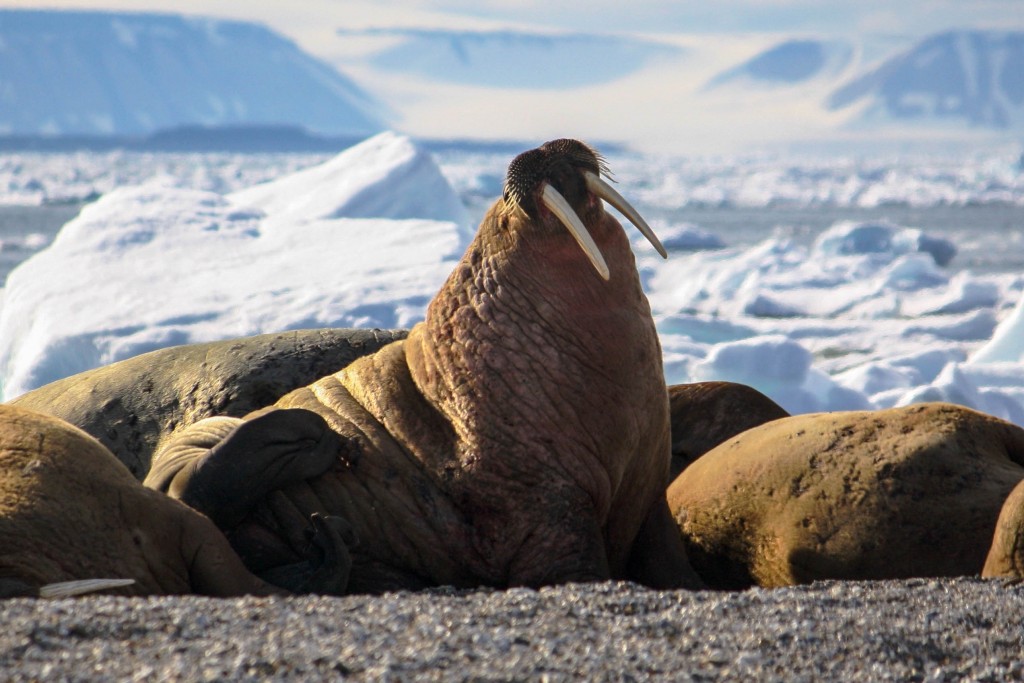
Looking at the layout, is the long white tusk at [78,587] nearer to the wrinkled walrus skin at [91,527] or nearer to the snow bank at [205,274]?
the wrinkled walrus skin at [91,527]

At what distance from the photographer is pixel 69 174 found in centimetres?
4566

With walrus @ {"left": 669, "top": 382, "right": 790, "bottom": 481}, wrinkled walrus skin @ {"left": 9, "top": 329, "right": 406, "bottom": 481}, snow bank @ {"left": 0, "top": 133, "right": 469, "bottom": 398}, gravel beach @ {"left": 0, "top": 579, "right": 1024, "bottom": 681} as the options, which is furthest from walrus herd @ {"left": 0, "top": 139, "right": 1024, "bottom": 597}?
snow bank @ {"left": 0, "top": 133, "right": 469, "bottom": 398}

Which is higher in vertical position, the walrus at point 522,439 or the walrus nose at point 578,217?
the walrus nose at point 578,217

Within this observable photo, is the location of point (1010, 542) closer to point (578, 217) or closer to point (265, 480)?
point (578, 217)

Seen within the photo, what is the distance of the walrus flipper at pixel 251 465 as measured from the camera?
12.4 feet

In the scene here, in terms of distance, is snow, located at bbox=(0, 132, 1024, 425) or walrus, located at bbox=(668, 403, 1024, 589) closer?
walrus, located at bbox=(668, 403, 1024, 589)

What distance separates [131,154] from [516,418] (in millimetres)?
76375

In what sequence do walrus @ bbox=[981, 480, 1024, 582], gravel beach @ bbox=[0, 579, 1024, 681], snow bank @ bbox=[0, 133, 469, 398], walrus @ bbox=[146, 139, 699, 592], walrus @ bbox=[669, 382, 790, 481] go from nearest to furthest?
gravel beach @ bbox=[0, 579, 1024, 681] → walrus @ bbox=[981, 480, 1024, 582] → walrus @ bbox=[146, 139, 699, 592] → walrus @ bbox=[669, 382, 790, 481] → snow bank @ bbox=[0, 133, 469, 398]

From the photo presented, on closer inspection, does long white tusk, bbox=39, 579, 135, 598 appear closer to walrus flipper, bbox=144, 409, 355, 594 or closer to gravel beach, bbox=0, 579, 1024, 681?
gravel beach, bbox=0, 579, 1024, 681

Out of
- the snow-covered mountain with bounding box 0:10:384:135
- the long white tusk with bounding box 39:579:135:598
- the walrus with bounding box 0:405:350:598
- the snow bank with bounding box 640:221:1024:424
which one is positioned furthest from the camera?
the snow-covered mountain with bounding box 0:10:384:135

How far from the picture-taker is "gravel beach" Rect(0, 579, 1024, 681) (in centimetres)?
239

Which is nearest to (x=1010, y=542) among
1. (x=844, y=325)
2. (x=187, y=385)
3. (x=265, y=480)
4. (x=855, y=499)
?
(x=855, y=499)

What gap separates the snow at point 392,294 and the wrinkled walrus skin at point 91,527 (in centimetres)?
567

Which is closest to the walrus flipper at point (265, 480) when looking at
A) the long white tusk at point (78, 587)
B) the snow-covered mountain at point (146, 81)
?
the long white tusk at point (78, 587)
